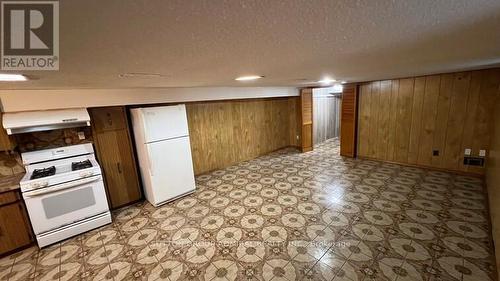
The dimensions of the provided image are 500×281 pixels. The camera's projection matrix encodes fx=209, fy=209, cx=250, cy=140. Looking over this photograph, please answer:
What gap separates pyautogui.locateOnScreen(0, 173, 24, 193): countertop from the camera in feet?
7.91

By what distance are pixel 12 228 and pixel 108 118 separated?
1695 mm

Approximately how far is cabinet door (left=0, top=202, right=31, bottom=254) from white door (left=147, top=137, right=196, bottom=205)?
1473mm

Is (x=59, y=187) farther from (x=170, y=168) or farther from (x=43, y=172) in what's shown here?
(x=170, y=168)

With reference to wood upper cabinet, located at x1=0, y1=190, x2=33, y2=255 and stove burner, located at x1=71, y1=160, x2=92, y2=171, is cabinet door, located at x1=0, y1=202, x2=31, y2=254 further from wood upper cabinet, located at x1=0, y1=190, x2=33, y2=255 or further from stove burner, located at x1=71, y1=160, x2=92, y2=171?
stove burner, located at x1=71, y1=160, x2=92, y2=171

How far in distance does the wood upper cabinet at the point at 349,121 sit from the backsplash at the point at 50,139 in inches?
208

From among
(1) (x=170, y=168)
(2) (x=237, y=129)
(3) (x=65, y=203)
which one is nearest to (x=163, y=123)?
(1) (x=170, y=168)

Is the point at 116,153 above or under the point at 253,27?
under

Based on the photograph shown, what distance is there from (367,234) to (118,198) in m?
3.68

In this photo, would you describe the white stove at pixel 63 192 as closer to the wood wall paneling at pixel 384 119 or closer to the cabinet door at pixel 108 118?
the cabinet door at pixel 108 118

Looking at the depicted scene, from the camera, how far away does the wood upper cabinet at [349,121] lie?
508 cm

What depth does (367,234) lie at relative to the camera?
8.18ft

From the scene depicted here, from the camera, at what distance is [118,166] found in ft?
11.0

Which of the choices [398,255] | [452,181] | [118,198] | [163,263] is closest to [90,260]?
[163,263]

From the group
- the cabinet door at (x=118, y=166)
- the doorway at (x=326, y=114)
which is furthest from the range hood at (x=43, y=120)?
the doorway at (x=326, y=114)
